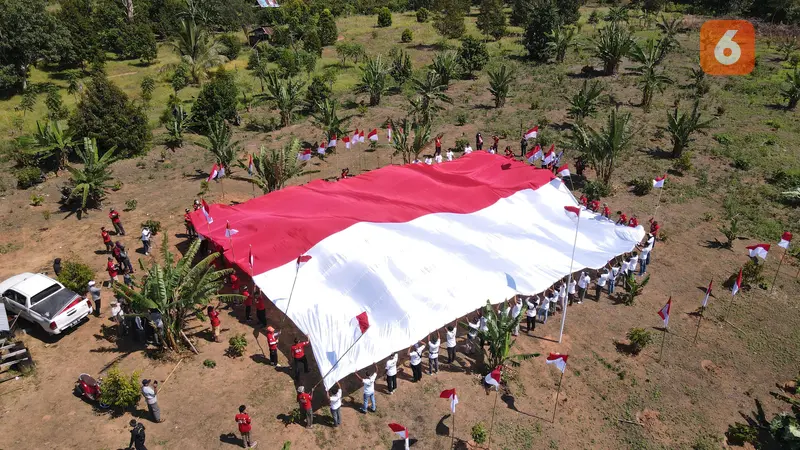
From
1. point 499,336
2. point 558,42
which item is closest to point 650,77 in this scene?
point 558,42

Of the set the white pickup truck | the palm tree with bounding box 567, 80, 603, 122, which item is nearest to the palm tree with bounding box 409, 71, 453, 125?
the palm tree with bounding box 567, 80, 603, 122

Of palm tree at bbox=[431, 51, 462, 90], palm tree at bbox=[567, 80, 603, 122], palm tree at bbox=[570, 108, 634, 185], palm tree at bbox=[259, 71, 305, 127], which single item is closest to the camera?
palm tree at bbox=[570, 108, 634, 185]

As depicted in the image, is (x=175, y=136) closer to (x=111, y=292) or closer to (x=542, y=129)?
(x=111, y=292)

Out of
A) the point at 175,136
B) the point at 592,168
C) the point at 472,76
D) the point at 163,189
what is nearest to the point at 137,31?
the point at 175,136

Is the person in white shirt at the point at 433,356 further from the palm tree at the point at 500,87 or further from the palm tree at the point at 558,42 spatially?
the palm tree at the point at 558,42

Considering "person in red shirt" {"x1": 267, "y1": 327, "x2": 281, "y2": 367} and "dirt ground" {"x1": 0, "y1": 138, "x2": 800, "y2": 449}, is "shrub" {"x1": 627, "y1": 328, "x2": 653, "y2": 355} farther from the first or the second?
"person in red shirt" {"x1": 267, "y1": 327, "x2": 281, "y2": 367}

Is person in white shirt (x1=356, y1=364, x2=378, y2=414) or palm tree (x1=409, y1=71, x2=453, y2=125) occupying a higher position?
palm tree (x1=409, y1=71, x2=453, y2=125)

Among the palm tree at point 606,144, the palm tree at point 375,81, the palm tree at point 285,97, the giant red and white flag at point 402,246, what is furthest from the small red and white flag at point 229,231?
the palm tree at point 375,81

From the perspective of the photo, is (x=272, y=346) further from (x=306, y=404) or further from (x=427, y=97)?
(x=427, y=97)
